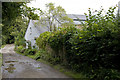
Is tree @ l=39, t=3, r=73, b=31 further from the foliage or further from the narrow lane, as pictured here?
the foliage

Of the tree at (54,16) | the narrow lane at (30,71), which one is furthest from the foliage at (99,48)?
the tree at (54,16)

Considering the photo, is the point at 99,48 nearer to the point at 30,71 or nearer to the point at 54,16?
the point at 30,71

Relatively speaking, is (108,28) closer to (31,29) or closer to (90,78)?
(90,78)

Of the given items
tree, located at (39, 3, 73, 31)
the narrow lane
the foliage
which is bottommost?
the narrow lane

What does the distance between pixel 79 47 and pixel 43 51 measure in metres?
7.01

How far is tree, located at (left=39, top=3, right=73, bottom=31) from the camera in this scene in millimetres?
19473

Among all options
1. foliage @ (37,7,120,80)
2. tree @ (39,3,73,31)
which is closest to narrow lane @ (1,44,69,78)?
foliage @ (37,7,120,80)

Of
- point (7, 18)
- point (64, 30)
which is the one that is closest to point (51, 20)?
point (64, 30)

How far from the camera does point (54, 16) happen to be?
19.9 m

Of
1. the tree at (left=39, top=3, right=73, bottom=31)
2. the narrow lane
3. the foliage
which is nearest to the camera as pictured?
the foliage

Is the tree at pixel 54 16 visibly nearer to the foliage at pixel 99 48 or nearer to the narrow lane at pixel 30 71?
the narrow lane at pixel 30 71

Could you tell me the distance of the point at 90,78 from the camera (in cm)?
609

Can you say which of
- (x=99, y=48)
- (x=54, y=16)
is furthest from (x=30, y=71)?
(x=54, y=16)

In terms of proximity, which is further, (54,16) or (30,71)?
(54,16)
